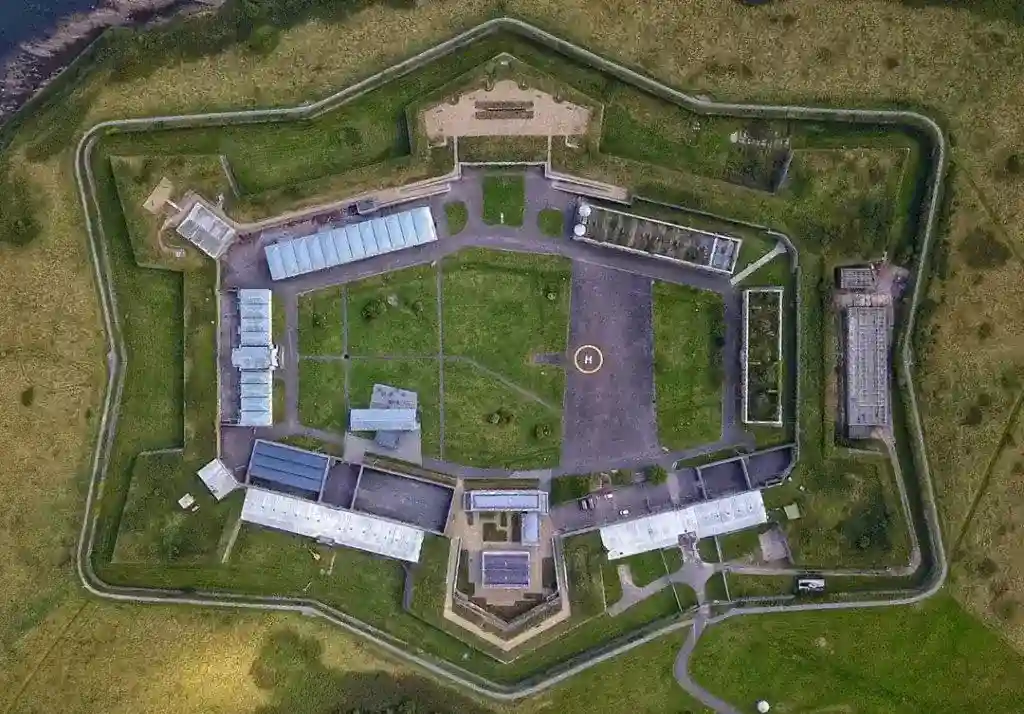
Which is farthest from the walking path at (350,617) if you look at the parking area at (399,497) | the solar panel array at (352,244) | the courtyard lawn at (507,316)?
the courtyard lawn at (507,316)

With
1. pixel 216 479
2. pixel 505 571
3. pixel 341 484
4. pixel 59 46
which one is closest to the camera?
pixel 216 479

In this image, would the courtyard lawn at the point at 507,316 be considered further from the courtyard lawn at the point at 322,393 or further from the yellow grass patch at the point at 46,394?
the yellow grass patch at the point at 46,394

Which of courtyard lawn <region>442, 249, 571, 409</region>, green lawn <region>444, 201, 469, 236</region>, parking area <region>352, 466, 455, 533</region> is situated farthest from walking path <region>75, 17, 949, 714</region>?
courtyard lawn <region>442, 249, 571, 409</region>

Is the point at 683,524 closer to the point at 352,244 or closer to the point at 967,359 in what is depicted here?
the point at 967,359

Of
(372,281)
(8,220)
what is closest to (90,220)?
(8,220)

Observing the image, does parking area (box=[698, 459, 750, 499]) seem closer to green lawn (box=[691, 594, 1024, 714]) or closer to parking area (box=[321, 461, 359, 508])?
green lawn (box=[691, 594, 1024, 714])

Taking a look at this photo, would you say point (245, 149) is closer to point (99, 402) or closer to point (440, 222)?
point (440, 222)

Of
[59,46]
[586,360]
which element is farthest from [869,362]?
[59,46]
